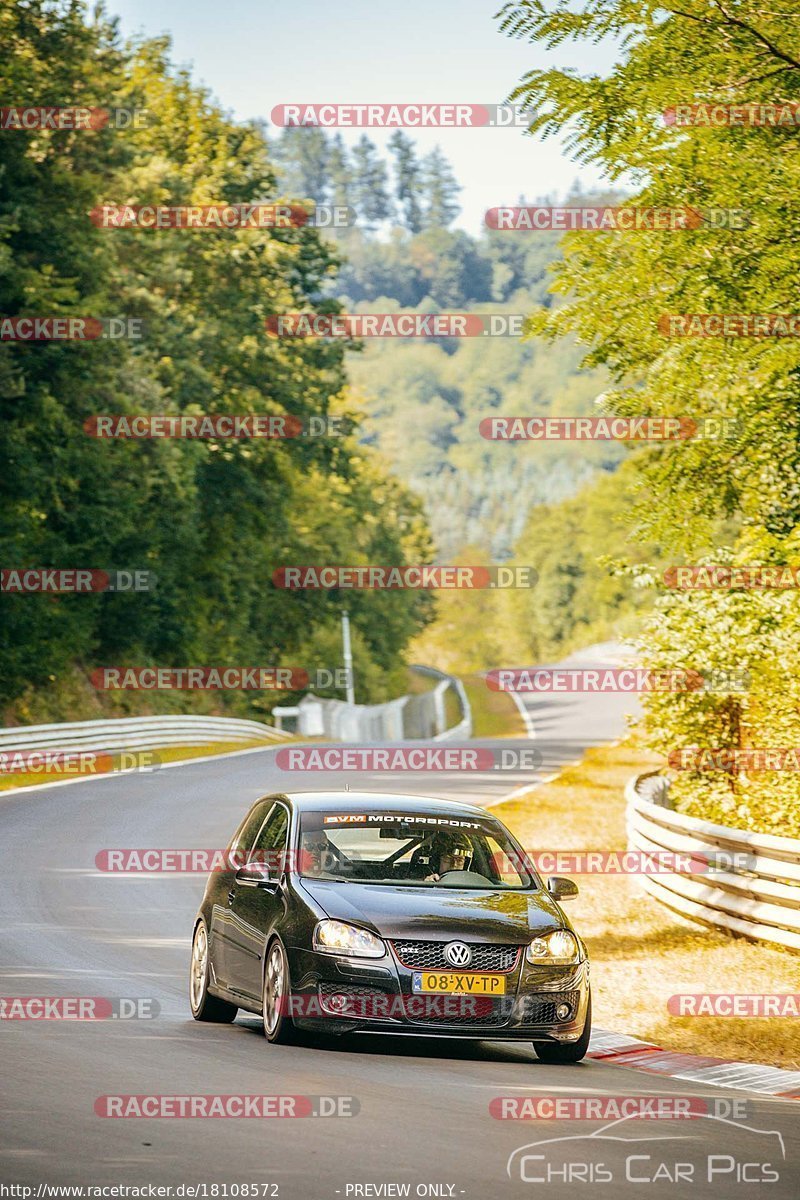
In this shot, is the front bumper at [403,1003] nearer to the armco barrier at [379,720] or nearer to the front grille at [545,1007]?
the front grille at [545,1007]

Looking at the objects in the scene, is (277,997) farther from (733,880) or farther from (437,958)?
(733,880)

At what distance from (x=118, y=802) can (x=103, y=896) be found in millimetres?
10233

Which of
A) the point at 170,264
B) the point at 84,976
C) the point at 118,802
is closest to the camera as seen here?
the point at 84,976

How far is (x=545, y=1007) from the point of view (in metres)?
9.94

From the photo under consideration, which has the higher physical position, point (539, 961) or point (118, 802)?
point (539, 961)

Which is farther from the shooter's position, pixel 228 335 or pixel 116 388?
pixel 228 335

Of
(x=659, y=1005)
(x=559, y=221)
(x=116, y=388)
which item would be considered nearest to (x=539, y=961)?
(x=659, y=1005)

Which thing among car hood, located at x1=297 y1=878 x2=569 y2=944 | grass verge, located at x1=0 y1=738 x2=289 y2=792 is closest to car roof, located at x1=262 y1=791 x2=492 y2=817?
car hood, located at x1=297 y1=878 x2=569 y2=944

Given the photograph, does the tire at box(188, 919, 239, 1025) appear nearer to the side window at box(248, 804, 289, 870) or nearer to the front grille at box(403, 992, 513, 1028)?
the side window at box(248, 804, 289, 870)

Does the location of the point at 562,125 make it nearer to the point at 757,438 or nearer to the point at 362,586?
the point at 757,438

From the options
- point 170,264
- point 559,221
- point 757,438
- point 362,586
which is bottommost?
point 362,586

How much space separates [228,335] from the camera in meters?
59.4

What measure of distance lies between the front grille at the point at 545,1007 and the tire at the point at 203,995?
85.4 inches

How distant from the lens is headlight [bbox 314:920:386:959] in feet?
31.9
